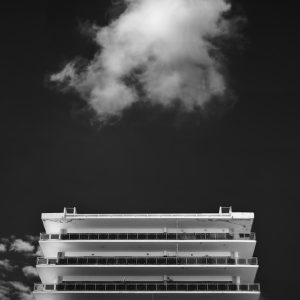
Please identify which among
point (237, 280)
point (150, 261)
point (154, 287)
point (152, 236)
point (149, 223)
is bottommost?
point (154, 287)

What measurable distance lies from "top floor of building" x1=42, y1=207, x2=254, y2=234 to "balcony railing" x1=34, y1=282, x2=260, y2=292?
23.5ft

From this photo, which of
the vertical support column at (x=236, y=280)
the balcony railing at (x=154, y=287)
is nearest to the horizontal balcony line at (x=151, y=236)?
the vertical support column at (x=236, y=280)

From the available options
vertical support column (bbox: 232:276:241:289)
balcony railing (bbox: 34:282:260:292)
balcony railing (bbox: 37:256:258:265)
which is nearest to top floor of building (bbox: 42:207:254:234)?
balcony railing (bbox: 37:256:258:265)

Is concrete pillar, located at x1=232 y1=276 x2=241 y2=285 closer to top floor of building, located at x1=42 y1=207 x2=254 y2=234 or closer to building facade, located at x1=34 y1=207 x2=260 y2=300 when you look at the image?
building facade, located at x1=34 y1=207 x2=260 y2=300

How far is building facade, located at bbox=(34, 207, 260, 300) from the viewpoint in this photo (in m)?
78.8

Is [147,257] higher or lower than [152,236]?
lower

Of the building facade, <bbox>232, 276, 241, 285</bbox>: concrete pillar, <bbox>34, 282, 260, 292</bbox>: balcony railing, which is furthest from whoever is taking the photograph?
<bbox>232, 276, 241, 285</bbox>: concrete pillar

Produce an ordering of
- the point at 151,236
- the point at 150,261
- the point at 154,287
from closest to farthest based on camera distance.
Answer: the point at 154,287 → the point at 150,261 → the point at 151,236

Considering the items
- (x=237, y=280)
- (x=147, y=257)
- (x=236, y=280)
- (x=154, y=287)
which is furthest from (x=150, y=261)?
(x=237, y=280)

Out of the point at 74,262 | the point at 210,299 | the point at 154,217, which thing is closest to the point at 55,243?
the point at 74,262

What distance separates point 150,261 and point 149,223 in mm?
4844

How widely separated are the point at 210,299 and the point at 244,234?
9494mm

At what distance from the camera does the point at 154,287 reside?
7900cm

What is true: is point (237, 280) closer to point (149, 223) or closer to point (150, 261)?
point (150, 261)
